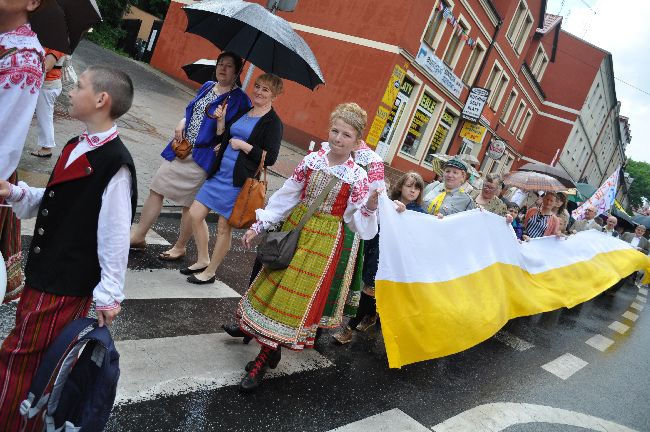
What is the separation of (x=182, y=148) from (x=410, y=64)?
1373cm

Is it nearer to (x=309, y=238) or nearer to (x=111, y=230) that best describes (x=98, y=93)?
(x=111, y=230)

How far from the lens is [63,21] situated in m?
2.83

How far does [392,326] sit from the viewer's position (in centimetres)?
398

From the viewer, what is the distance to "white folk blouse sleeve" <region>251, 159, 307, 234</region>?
11.1 feet

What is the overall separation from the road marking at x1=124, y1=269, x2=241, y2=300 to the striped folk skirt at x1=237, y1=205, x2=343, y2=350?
1037 millimetres

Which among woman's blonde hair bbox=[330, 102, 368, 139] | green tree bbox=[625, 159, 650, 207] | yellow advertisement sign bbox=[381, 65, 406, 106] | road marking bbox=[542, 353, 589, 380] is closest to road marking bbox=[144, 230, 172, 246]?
woman's blonde hair bbox=[330, 102, 368, 139]

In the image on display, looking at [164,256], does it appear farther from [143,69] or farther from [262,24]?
[143,69]

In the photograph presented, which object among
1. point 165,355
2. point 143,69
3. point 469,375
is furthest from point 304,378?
point 143,69

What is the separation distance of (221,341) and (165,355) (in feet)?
1.84

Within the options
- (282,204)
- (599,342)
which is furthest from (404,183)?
(599,342)

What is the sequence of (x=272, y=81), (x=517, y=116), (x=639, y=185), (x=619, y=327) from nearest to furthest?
1. (x=272, y=81)
2. (x=619, y=327)
3. (x=517, y=116)
4. (x=639, y=185)

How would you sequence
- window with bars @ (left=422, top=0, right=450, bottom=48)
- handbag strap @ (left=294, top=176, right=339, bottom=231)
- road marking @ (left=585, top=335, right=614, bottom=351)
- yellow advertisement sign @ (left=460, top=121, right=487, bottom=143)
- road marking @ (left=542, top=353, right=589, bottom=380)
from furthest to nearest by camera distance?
yellow advertisement sign @ (left=460, top=121, right=487, bottom=143) < window with bars @ (left=422, top=0, right=450, bottom=48) < road marking @ (left=585, top=335, right=614, bottom=351) < road marking @ (left=542, top=353, right=589, bottom=380) < handbag strap @ (left=294, top=176, right=339, bottom=231)

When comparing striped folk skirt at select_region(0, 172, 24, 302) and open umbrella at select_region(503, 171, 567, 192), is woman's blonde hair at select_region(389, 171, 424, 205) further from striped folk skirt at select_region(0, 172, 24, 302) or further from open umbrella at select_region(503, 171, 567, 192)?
striped folk skirt at select_region(0, 172, 24, 302)

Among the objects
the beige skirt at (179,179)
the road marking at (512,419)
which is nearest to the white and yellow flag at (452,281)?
the road marking at (512,419)
